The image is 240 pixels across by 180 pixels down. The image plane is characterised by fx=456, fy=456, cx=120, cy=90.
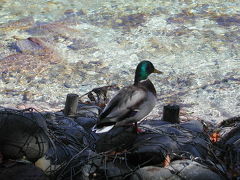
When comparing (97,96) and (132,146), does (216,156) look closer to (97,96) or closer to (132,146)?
(132,146)

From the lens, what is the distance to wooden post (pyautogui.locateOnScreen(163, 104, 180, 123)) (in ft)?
15.7

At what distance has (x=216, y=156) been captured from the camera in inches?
163

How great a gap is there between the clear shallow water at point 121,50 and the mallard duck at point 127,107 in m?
1.67

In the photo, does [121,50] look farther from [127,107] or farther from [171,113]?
[127,107]

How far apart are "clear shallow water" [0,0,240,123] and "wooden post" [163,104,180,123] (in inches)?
35.0

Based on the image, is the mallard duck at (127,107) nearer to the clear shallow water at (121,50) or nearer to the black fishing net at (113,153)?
the black fishing net at (113,153)

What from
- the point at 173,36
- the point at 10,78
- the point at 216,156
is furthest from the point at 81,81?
the point at 216,156

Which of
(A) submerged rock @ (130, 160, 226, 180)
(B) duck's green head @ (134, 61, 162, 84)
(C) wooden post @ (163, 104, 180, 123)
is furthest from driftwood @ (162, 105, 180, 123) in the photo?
(A) submerged rock @ (130, 160, 226, 180)

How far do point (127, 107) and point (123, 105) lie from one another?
Answer: 4 centimetres

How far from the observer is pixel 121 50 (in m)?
7.91

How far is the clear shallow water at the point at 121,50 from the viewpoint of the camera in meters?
6.38

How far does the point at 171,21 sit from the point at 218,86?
116 inches

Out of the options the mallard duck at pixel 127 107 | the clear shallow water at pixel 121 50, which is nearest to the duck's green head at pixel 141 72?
the mallard duck at pixel 127 107

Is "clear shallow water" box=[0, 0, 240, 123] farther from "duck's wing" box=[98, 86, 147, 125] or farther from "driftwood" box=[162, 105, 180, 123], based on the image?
"duck's wing" box=[98, 86, 147, 125]
